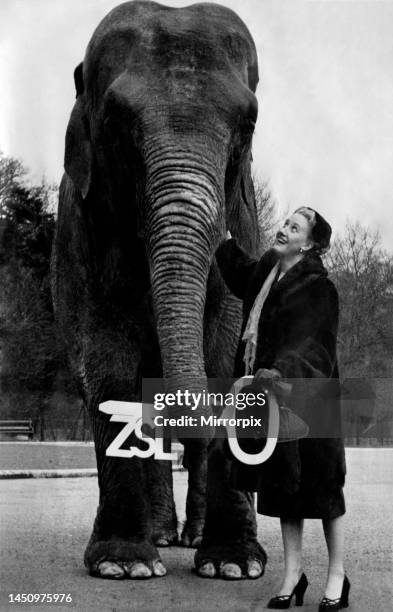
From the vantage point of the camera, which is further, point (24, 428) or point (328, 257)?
point (24, 428)

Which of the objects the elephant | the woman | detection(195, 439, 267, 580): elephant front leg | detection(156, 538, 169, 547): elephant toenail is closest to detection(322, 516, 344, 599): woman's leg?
the woman

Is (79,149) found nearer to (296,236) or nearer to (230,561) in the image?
(296,236)

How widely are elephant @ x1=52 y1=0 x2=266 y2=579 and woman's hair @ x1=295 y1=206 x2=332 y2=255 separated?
21.8 inches

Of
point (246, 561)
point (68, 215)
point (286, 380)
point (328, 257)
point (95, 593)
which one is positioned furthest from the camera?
point (328, 257)

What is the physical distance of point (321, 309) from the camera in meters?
4.75

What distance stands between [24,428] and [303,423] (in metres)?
18.6

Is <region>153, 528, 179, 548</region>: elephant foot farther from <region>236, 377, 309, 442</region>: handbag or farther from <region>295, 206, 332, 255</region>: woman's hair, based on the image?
<region>295, 206, 332, 255</region>: woman's hair

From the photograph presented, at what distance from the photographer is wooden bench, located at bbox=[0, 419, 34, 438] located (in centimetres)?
2258

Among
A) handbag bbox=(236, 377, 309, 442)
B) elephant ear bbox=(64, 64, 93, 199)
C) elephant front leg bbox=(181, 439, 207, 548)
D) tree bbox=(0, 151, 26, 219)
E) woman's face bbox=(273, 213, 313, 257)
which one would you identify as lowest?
elephant front leg bbox=(181, 439, 207, 548)

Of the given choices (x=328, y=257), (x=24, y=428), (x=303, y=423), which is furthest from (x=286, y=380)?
(x=24, y=428)

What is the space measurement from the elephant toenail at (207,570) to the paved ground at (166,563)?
0.07 m

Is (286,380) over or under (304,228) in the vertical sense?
under

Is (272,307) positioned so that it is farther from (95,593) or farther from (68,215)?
(68,215)

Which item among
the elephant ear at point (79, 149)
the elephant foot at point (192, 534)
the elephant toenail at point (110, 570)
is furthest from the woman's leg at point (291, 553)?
the elephant foot at point (192, 534)
